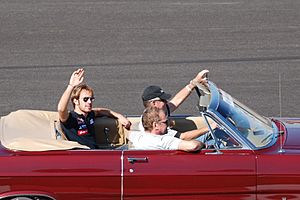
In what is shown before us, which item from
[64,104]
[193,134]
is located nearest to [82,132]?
[64,104]

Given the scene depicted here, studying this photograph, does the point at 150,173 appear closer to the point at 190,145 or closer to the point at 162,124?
the point at 190,145

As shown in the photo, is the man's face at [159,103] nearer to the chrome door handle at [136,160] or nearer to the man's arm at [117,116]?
the man's arm at [117,116]

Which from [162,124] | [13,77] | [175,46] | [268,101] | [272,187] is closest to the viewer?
[272,187]

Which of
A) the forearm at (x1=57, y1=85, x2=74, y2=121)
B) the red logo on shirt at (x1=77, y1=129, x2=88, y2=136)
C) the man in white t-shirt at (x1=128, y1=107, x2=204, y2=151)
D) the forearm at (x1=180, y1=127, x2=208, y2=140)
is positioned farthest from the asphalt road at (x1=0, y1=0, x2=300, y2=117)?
the man in white t-shirt at (x1=128, y1=107, x2=204, y2=151)

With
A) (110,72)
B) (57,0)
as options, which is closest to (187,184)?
(110,72)

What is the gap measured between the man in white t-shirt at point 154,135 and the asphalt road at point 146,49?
4.13 m

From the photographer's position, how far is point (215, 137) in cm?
786

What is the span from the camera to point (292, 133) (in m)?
8.30

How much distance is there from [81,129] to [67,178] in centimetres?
118

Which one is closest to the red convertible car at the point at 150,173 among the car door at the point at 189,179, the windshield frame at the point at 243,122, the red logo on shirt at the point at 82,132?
the car door at the point at 189,179

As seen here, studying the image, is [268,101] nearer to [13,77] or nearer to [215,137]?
[13,77]

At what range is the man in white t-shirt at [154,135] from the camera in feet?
26.0

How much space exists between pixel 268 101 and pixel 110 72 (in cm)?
265

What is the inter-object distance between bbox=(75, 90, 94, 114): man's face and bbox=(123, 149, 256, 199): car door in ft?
4.19
